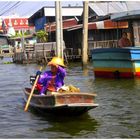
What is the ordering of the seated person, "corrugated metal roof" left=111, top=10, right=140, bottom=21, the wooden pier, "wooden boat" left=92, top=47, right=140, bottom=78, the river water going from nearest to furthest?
the river water → the seated person → "wooden boat" left=92, top=47, right=140, bottom=78 → "corrugated metal roof" left=111, top=10, right=140, bottom=21 → the wooden pier

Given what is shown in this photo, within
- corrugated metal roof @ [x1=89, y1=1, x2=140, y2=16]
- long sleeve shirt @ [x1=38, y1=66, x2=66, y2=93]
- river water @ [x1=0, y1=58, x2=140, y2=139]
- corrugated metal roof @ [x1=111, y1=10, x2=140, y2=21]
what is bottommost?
→ river water @ [x1=0, y1=58, x2=140, y2=139]

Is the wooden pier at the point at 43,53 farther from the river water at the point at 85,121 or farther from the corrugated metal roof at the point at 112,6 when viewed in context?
the river water at the point at 85,121

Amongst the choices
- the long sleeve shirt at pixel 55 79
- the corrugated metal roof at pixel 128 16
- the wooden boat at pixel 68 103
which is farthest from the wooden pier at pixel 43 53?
the wooden boat at pixel 68 103

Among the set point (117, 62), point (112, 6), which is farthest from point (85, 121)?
point (112, 6)

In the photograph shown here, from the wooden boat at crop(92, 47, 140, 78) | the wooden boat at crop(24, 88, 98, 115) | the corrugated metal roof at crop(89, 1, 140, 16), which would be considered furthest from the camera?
the corrugated metal roof at crop(89, 1, 140, 16)

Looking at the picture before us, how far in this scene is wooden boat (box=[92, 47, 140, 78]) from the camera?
17480mm

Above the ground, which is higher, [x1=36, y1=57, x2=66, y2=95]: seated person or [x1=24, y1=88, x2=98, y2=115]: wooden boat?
[x1=36, y1=57, x2=66, y2=95]: seated person

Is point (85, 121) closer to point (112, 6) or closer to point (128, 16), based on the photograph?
point (128, 16)

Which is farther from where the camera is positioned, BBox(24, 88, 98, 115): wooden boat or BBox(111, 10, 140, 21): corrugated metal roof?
BBox(111, 10, 140, 21): corrugated metal roof

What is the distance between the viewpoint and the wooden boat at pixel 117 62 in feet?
57.3

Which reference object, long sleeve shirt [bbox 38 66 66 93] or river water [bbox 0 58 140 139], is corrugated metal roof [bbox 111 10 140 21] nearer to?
river water [bbox 0 58 140 139]

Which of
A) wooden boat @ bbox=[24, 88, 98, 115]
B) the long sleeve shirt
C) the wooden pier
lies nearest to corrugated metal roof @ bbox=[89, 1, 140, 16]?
the wooden pier

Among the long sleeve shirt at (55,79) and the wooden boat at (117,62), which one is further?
the wooden boat at (117,62)

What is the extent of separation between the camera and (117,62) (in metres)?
18.5
